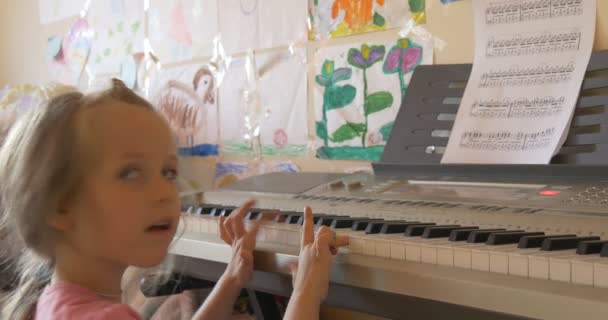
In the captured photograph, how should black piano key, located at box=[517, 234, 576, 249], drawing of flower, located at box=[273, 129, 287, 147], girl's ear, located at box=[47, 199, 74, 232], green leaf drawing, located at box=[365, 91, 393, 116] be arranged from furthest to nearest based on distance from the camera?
drawing of flower, located at box=[273, 129, 287, 147] → green leaf drawing, located at box=[365, 91, 393, 116] → girl's ear, located at box=[47, 199, 74, 232] → black piano key, located at box=[517, 234, 576, 249]

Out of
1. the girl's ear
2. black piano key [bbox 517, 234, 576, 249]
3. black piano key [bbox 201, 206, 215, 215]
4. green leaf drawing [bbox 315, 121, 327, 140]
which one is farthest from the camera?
green leaf drawing [bbox 315, 121, 327, 140]

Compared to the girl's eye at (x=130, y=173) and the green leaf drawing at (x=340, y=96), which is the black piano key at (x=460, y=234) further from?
the green leaf drawing at (x=340, y=96)

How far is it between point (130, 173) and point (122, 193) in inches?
1.4

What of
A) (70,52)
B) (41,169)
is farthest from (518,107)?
(70,52)

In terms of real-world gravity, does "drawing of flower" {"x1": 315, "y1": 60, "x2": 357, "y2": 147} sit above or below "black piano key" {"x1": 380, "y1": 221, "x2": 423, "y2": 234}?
above

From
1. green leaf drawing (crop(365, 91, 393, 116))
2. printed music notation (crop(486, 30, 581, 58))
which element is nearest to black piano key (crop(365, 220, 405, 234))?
printed music notation (crop(486, 30, 581, 58))

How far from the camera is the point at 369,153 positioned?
1695 millimetres

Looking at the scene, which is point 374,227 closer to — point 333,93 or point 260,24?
point 333,93

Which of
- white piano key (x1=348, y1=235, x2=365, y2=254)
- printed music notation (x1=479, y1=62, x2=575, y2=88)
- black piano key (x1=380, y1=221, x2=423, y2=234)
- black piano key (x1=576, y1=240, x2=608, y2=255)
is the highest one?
printed music notation (x1=479, y1=62, x2=575, y2=88)

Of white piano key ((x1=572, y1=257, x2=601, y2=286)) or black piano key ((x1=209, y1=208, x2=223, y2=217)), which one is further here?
black piano key ((x1=209, y1=208, x2=223, y2=217))

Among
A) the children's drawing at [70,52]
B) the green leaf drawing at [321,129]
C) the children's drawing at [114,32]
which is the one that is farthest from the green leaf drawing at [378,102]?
the children's drawing at [70,52]

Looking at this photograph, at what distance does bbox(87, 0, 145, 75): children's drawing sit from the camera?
2.46 meters

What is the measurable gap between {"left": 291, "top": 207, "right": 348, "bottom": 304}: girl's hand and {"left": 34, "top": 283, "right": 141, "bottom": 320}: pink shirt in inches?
9.6

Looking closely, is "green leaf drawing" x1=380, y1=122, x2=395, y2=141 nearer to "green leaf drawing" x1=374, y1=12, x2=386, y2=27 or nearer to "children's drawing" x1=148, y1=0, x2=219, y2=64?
"green leaf drawing" x1=374, y1=12, x2=386, y2=27
